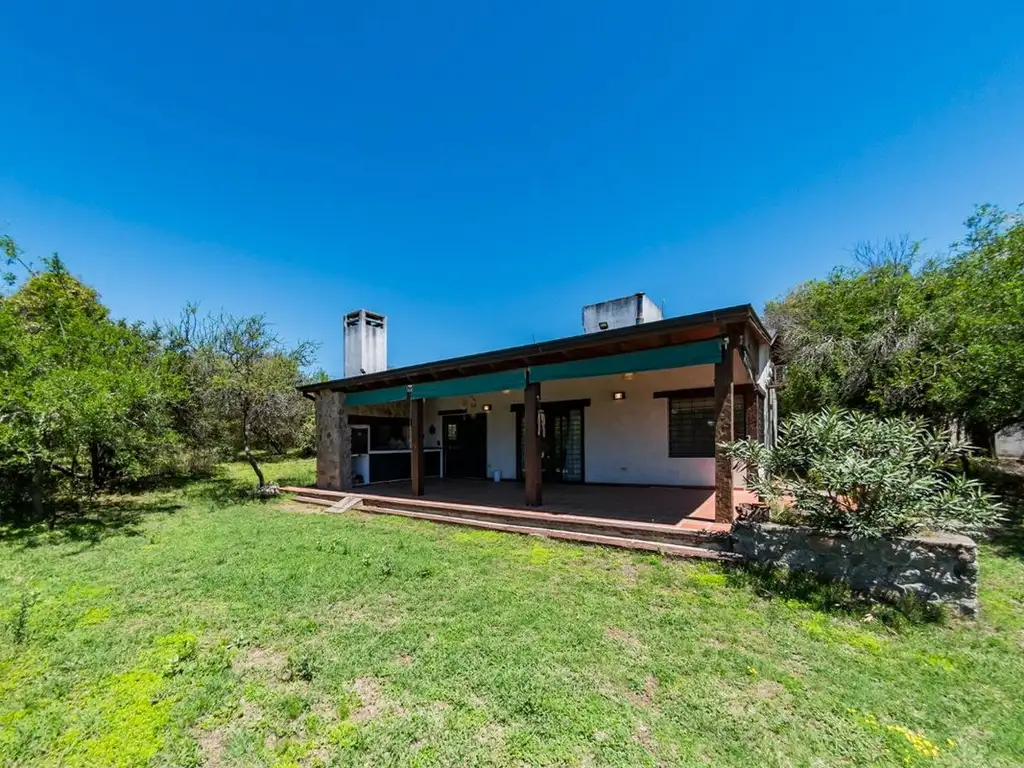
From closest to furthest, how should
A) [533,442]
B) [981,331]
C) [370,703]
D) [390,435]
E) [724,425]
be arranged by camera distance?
[370,703], [724,425], [533,442], [981,331], [390,435]

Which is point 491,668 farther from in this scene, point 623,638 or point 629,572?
point 629,572

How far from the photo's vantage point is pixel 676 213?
43.2ft

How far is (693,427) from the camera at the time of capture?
351 inches

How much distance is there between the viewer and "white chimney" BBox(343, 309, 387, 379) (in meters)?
11.4

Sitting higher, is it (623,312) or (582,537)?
(623,312)

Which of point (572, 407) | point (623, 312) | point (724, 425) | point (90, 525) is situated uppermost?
point (623, 312)

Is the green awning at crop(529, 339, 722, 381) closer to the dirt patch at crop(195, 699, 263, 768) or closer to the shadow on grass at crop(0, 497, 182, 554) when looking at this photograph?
the dirt patch at crop(195, 699, 263, 768)

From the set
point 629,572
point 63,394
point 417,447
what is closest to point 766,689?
point 629,572

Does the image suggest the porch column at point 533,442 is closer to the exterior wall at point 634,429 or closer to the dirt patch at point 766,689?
the exterior wall at point 634,429

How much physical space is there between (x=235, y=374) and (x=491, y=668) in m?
9.46

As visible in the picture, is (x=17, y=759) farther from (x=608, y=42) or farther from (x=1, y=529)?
(x=608, y=42)

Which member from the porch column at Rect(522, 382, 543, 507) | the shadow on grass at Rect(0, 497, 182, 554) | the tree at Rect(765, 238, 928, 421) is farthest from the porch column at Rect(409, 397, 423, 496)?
the tree at Rect(765, 238, 928, 421)

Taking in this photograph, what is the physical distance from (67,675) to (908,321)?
14728 millimetres

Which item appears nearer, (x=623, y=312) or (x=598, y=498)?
(x=598, y=498)
